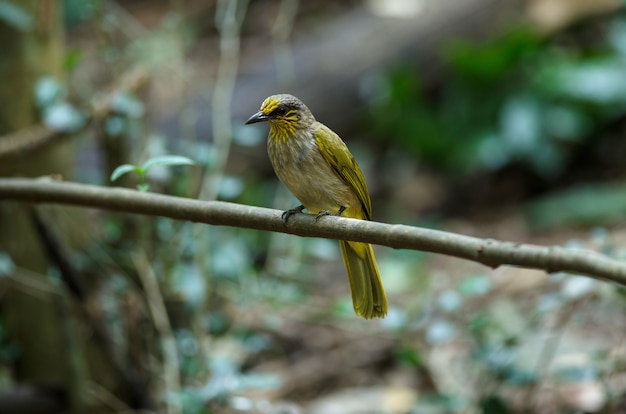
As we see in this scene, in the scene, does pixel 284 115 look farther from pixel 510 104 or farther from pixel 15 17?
pixel 510 104

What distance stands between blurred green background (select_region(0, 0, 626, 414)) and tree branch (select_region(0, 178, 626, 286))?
0.16 metres

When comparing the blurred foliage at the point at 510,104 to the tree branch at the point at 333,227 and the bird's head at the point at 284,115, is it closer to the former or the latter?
the bird's head at the point at 284,115

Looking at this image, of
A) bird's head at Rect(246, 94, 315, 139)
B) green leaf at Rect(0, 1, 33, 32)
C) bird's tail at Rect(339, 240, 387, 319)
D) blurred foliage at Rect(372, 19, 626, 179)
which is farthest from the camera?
blurred foliage at Rect(372, 19, 626, 179)

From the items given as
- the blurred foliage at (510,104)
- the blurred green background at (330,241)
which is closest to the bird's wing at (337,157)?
the blurred green background at (330,241)

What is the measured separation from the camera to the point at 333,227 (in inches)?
88.0

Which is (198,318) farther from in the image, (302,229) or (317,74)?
(317,74)

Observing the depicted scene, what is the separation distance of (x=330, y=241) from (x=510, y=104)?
255 cm

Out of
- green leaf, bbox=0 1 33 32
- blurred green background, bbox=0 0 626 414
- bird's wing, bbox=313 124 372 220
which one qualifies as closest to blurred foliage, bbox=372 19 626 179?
blurred green background, bbox=0 0 626 414

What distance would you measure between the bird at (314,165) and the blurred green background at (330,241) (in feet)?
1.48

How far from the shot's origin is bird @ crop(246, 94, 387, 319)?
2852 mm

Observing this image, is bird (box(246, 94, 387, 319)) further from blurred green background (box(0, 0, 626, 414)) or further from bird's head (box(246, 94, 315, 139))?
blurred green background (box(0, 0, 626, 414))

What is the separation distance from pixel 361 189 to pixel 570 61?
501cm

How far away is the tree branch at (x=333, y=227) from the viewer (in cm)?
185

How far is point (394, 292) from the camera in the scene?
18.9 feet
